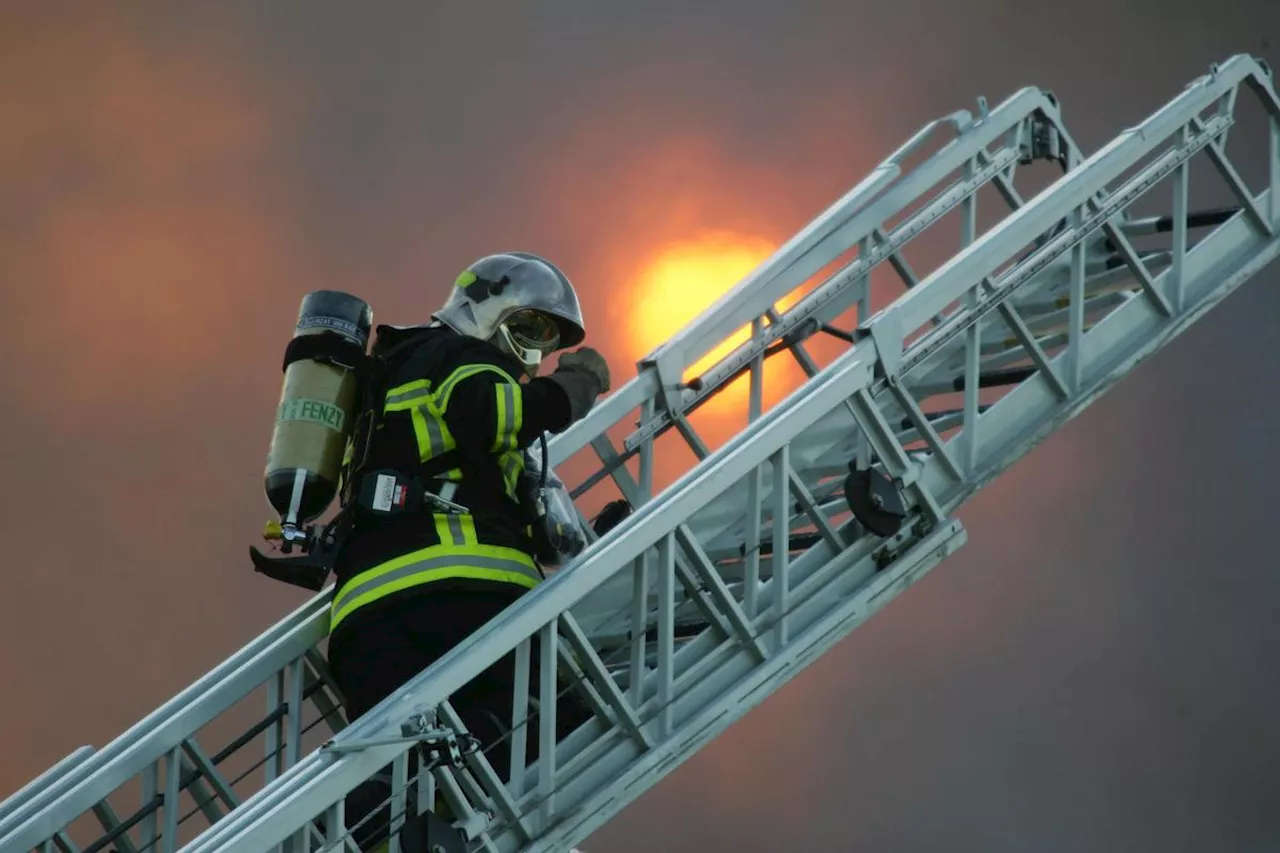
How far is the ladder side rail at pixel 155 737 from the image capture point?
229 inches

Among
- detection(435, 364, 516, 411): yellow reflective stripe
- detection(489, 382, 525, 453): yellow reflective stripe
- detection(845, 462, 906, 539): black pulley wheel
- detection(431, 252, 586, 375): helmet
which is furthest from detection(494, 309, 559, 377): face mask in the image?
detection(845, 462, 906, 539): black pulley wheel

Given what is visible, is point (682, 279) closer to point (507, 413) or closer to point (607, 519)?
point (607, 519)

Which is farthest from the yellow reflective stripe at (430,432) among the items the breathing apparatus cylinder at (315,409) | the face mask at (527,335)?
the face mask at (527,335)

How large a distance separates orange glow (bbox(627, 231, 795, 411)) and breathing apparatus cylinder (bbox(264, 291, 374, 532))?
6698mm

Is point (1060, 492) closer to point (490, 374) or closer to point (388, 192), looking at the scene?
point (388, 192)

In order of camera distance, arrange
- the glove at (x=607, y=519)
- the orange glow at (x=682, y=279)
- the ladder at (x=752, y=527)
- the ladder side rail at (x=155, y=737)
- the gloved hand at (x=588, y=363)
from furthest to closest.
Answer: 1. the orange glow at (x=682, y=279)
2. the glove at (x=607, y=519)
3. the ladder side rail at (x=155, y=737)
4. the gloved hand at (x=588, y=363)
5. the ladder at (x=752, y=527)

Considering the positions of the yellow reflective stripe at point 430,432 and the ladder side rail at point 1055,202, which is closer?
the yellow reflective stripe at point 430,432

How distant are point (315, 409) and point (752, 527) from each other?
4.50 feet

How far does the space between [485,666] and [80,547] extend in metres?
7.76

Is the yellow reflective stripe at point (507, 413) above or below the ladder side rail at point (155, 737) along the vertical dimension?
above

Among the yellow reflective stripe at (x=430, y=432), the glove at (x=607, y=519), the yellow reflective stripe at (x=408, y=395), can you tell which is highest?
the yellow reflective stripe at (x=408, y=395)

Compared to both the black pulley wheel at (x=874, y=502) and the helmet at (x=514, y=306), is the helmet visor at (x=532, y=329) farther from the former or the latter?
the black pulley wheel at (x=874, y=502)

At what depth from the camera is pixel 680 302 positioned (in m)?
12.5

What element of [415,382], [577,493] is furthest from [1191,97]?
[415,382]
